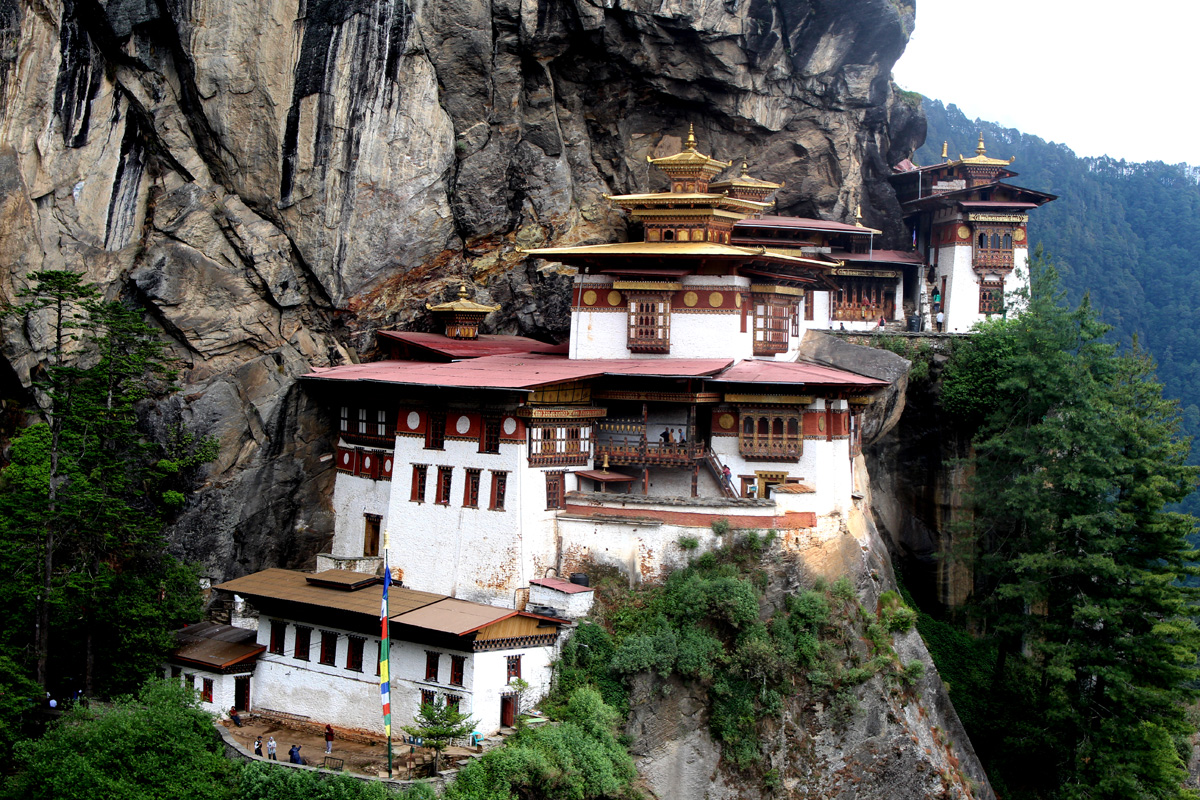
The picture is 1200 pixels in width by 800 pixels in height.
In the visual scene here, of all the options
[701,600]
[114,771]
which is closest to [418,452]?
[701,600]

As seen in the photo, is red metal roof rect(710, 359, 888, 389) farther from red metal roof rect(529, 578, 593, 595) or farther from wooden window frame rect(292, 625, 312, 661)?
wooden window frame rect(292, 625, 312, 661)

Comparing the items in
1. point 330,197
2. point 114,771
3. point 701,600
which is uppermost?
point 330,197

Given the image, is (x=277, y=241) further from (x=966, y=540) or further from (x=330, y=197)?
(x=966, y=540)

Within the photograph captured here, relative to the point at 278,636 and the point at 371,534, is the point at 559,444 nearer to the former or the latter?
the point at 371,534

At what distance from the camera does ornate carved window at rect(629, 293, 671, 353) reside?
A: 35812mm

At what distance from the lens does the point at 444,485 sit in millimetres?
31844

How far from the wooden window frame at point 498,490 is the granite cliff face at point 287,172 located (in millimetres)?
7477

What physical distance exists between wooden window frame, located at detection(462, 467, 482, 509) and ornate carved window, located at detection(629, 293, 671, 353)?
24.5ft

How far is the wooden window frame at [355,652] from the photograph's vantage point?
96.1ft

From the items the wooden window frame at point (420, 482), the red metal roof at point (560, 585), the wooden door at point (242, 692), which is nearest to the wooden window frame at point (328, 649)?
the wooden door at point (242, 692)

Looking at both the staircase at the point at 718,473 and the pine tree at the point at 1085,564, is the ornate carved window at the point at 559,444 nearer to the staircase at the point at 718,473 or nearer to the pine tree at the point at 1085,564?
the staircase at the point at 718,473

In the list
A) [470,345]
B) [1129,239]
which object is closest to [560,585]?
[470,345]

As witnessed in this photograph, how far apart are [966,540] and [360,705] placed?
65.4 feet

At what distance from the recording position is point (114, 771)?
2542 cm
